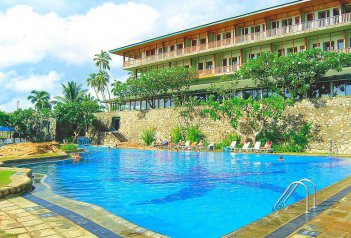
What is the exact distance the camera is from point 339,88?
78.8 ft

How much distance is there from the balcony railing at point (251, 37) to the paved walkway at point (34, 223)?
2698 cm

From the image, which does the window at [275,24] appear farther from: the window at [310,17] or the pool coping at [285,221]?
the pool coping at [285,221]

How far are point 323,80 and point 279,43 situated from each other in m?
7.08

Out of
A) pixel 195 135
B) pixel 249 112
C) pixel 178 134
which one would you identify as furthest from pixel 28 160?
pixel 249 112

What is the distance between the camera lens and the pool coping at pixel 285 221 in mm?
4357

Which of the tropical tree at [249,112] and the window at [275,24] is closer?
the tropical tree at [249,112]

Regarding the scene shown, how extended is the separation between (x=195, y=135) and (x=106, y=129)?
14.6m

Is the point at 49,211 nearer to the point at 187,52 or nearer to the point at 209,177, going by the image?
the point at 209,177

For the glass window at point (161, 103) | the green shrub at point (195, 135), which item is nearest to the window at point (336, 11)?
the green shrub at point (195, 135)

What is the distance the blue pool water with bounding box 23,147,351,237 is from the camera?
7119mm

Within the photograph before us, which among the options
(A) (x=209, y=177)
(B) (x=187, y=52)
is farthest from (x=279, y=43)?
(A) (x=209, y=177)

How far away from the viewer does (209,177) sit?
Answer: 12406mm

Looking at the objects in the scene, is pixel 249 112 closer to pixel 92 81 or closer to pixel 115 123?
pixel 115 123

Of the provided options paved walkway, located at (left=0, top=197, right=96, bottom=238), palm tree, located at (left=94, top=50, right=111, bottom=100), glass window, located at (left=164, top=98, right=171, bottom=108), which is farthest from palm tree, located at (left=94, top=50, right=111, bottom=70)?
paved walkway, located at (left=0, top=197, right=96, bottom=238)
